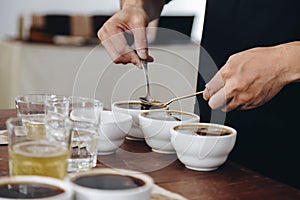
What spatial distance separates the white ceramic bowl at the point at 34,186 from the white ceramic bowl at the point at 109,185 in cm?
2

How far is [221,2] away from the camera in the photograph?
1.74 metres

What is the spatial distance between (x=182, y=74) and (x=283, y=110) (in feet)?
1.45

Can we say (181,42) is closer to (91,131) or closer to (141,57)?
(141,57)

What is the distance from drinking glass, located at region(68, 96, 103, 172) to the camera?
3.94ft

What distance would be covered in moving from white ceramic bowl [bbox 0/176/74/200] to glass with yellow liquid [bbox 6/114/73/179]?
69 millimetres

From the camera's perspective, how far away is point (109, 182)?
875 millimetres

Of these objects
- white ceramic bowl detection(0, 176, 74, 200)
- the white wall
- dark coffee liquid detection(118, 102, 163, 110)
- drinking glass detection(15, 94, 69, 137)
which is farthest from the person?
the white wall

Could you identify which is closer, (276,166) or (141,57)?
(141,57)

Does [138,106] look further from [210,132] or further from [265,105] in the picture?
[265,105]

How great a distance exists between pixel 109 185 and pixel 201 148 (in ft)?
1.23

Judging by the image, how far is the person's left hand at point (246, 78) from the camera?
4.28 ft

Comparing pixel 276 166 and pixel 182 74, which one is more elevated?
pixel 182 74

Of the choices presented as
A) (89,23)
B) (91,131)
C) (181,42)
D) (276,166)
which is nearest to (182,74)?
(91,131)

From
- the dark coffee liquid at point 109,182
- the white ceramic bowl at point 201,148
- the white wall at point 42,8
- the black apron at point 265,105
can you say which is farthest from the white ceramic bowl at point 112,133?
the white wall at point 42,8
